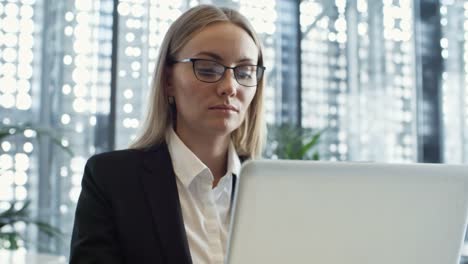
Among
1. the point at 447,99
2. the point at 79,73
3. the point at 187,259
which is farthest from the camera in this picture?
the point at 447,99

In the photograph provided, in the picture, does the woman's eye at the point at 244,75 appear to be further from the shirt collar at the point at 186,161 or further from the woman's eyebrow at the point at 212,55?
the shirt collar at the point at 186,161

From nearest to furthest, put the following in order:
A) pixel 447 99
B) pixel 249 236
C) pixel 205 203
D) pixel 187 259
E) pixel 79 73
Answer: pixel 249 236 < pixel 187 259 < pixel 205 203 < pixel 79 73 < pixel 447 99

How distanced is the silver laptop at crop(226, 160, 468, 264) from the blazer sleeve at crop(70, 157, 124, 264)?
0.56 m

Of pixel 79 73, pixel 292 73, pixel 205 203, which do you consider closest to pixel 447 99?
pixel 292 73

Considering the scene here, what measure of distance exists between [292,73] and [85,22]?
57.7 inches

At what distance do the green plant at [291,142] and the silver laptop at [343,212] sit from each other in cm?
275

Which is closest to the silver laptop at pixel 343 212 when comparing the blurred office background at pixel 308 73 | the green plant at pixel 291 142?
the green plant at pixel 291 142

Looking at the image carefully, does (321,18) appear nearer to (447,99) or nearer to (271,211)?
(447,99)

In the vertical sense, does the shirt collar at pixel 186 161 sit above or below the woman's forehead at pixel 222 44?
below

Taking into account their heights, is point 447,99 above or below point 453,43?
Answer: below

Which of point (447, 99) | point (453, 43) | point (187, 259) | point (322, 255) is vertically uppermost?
Answer: point (453, 43)

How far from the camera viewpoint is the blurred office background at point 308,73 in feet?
11.1

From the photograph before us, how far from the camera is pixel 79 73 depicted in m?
3.43

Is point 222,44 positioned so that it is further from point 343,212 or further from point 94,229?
point 343,212
